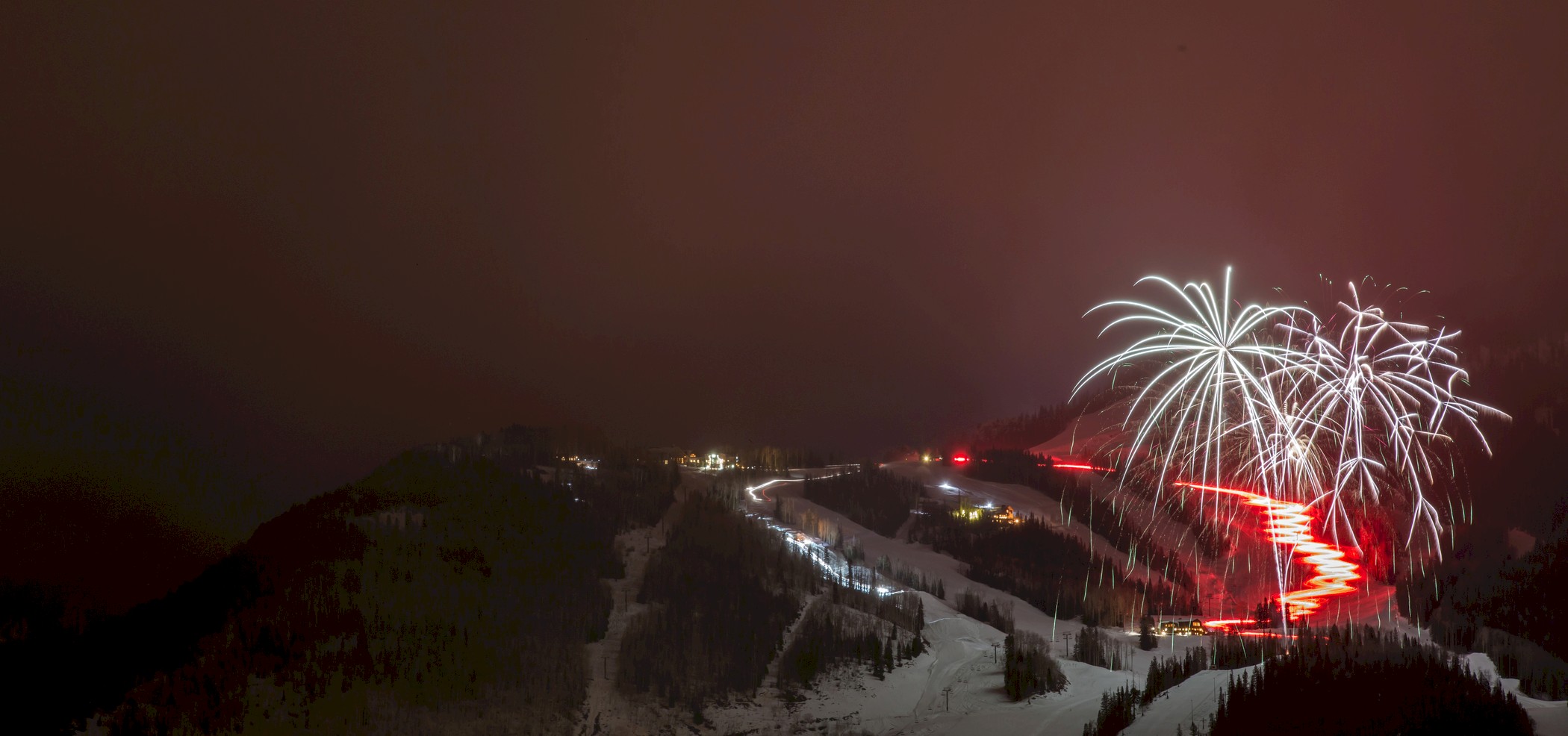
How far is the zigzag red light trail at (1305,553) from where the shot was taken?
35.2m

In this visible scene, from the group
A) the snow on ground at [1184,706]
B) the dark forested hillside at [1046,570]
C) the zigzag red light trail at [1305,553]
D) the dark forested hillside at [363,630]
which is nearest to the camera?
the snow on ground at [1184,706]

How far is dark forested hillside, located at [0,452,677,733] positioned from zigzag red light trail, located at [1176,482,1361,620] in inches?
929

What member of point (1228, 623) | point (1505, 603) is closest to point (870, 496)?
point (1228, 623)

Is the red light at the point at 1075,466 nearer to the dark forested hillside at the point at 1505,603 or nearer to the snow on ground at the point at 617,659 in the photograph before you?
the dark forested hillside at the point at 1505,603

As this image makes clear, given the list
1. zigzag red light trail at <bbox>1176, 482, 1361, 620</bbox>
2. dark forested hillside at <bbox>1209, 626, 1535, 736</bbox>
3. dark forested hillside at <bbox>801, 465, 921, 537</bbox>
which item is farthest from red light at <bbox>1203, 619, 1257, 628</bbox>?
dark forested hillside at <bbox>801, 465, 921, 537</bbox>

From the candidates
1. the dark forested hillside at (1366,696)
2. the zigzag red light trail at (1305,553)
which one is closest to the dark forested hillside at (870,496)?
the zigzag red light trail at (1305,553)

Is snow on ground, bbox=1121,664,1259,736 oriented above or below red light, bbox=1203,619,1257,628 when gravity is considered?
above

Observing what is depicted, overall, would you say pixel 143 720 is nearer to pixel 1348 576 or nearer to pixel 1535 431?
pixel 1348 576

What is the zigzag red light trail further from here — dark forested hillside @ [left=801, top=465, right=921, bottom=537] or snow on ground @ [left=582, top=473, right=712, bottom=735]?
snow on ground @ [left=582, top=473, right=712, bottom=735]

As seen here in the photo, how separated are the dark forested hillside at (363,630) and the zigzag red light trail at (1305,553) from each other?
23592mm

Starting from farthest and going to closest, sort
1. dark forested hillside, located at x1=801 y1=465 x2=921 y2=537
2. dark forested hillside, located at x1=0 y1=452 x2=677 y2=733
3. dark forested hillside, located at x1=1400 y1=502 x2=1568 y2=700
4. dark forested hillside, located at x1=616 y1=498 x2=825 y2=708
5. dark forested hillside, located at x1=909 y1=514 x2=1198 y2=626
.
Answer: dark forested hillside, located at x1=801 y1=465 x2=921 y2=537 → dark forested hillside, located at x1=909 y1=514 x2=1198 y2=626 → dark forested hillside, located at x1=616 y1=498 x2=825 y2=708 → dark forested hillside, located at x1=1400 y1=502 x2=1568 y2=700 → dark forested hillside, located at x1=0 y1=452 x2=677 y2=733

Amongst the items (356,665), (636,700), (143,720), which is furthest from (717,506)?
(143,720)

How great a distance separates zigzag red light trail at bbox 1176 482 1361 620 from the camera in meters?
35.2

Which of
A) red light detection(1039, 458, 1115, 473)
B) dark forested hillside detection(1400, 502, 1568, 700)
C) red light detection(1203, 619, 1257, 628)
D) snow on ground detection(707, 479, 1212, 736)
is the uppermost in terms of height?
red light detection(1039, 458, 1115, 473)
